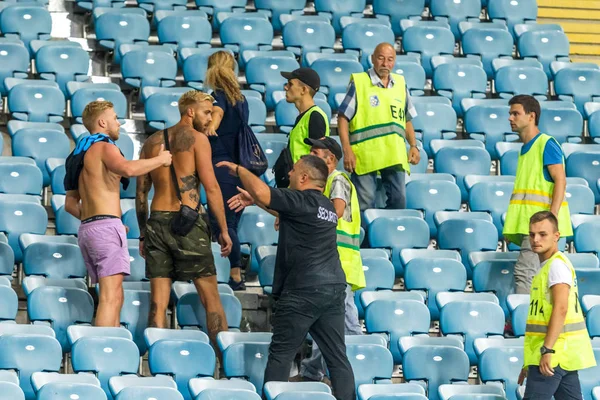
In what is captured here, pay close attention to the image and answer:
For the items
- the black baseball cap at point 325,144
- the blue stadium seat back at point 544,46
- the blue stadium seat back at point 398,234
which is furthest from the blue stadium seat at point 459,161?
the black baseball cap at point 325,144

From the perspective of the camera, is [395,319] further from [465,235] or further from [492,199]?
[492,199]

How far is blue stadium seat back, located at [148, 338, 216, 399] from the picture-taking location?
741cm

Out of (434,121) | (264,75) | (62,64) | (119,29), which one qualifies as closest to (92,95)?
(62,64)

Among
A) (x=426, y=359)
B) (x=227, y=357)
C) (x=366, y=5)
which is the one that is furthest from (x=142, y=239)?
(x=366, y=5)

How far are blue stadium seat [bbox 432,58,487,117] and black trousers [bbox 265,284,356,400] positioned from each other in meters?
4.41

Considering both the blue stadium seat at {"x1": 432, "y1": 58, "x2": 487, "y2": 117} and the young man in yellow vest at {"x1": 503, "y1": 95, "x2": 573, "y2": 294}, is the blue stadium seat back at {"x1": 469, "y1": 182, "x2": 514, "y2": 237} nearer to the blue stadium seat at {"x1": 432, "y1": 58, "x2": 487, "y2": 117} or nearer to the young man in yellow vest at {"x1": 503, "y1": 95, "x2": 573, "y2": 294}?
the young man in yellow vest at {"x1": 503, "y1": 95, "x2": 573, "y2": 294}

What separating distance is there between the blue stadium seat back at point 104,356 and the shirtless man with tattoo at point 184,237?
537 millimetres

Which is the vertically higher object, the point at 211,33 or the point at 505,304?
the point at 211,33

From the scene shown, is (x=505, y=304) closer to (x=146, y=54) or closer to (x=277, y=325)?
(x=277, y=325)

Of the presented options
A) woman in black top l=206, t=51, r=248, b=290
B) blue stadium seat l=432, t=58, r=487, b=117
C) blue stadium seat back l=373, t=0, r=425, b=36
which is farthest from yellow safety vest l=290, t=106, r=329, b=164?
blue stadium seat back l=373, t=0, r=425, b=36

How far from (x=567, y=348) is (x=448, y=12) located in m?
5.94

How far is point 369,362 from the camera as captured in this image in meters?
7.72

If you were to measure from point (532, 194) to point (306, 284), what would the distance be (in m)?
2.18

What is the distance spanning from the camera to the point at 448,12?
1249cm
